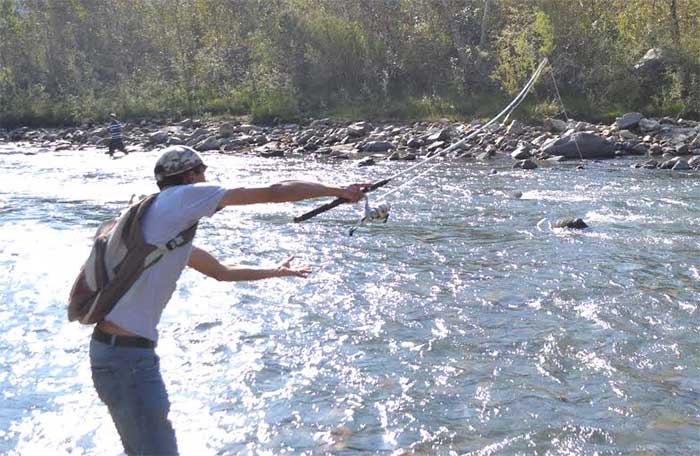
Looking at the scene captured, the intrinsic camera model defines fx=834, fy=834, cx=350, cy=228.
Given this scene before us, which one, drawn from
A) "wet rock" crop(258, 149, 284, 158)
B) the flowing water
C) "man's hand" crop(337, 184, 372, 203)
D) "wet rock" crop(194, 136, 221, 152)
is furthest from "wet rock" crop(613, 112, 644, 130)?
"man's hand" crop(337, 184, 372, 203)

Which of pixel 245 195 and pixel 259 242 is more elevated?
pixel 245 195

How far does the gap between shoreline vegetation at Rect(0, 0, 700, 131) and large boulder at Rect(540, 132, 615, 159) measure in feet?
33.7

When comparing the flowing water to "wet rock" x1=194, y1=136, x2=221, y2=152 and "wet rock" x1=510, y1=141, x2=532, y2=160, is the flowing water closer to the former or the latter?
"wet rock" x1=510, y1=141, x2=532, y2=160

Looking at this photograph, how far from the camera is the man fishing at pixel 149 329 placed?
3783 millimetres

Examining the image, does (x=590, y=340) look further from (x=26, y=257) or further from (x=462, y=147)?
(x=462, y=147)

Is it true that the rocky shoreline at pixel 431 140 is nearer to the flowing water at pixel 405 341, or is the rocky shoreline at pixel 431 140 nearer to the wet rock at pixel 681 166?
the wet rock at pixel 681 166

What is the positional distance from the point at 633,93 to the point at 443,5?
1349 centimetres

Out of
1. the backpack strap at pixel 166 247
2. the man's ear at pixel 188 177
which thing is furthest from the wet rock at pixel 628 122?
the backpack strap at pixel 166 247

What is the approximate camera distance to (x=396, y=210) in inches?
648

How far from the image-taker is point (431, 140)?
2952 cm

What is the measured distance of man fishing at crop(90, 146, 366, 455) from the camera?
3783mm

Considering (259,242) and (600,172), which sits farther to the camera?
(600,172)

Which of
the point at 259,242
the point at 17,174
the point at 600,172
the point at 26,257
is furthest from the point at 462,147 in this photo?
the point at 26,257

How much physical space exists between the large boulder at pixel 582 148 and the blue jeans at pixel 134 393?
22.9 meters
